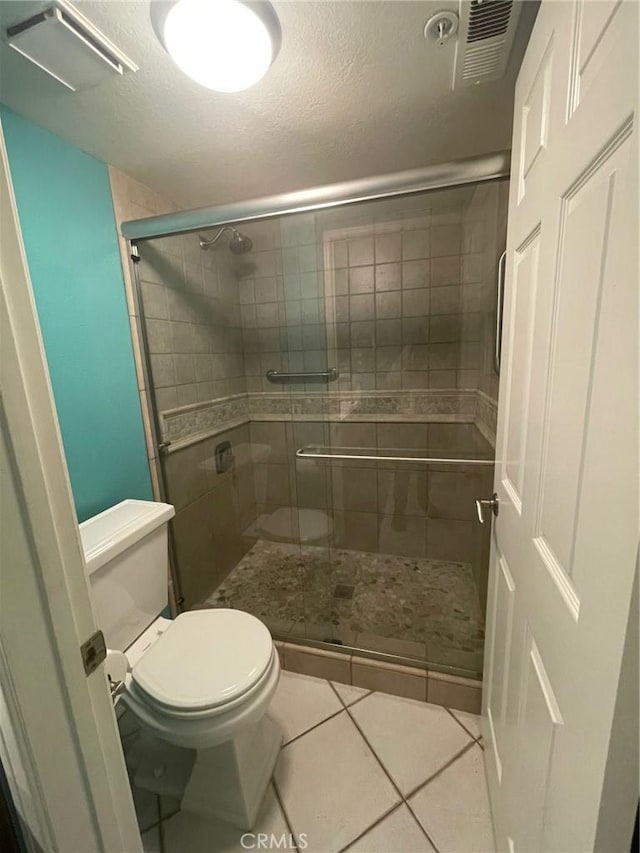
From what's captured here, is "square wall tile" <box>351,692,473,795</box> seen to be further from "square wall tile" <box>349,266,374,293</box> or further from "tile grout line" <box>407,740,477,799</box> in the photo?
"square wall tile" <box>349,266,374,293</box>

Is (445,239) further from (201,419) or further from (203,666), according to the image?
(203,666)

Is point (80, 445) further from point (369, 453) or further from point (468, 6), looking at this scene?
point (468, 6)

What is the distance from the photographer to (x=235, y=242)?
6.48 feet

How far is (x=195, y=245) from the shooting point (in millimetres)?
1812

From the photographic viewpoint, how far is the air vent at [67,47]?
74 cm

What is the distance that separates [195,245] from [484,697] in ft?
7.79

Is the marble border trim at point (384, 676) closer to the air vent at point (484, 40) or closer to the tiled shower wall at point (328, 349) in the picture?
the tiled shower wall at point (328, 349)

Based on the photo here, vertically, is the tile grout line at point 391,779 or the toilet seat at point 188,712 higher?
the toilet seat at point 188,712

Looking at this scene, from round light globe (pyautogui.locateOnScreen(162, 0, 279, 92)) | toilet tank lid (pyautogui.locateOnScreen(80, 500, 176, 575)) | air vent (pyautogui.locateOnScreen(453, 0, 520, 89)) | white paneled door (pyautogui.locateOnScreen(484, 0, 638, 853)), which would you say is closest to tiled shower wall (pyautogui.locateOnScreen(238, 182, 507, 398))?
air vent (pyautogui.locateOnScreen(453, 0, 520, 89))

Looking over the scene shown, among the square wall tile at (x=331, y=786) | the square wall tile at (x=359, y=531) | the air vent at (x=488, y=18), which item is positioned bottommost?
the square wall tile at (x=331, y=786)

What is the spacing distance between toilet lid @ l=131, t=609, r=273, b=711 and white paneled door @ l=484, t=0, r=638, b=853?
707 mm

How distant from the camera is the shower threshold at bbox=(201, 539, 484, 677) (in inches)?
57.1

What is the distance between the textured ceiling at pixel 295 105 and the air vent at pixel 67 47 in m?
0.02

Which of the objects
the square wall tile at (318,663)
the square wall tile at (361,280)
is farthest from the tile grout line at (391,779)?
the square wall tile at (361,280)
